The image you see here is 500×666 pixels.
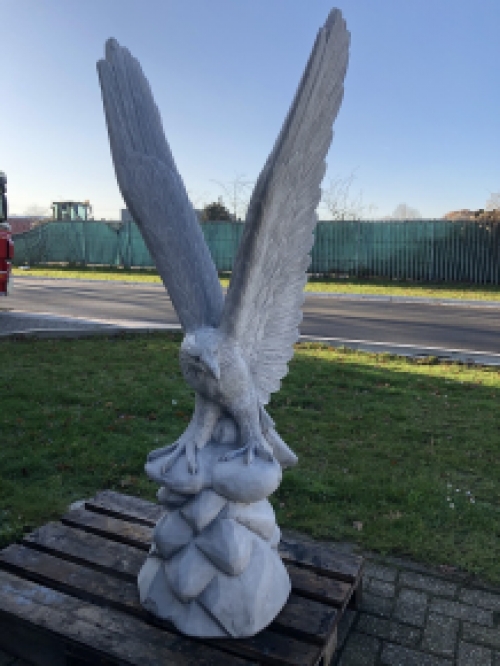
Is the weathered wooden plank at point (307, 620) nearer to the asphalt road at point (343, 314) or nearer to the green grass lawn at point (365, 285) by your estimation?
the asphalt road at point (343, 314)

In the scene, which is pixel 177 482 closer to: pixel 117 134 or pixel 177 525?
pixel 177 525

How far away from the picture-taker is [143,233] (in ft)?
7.63

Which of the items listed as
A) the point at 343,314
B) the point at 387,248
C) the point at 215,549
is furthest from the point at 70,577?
the point at 387,248

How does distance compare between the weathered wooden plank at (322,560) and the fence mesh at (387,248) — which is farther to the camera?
the fence mesh at (387,248)

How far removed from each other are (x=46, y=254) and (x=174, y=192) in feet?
80.1

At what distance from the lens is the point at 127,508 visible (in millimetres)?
3227

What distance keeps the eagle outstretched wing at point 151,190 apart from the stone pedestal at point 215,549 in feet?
1.99

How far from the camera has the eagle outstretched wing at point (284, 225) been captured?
1969mm

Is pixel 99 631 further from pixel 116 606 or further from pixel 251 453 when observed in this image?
pixel 251 453

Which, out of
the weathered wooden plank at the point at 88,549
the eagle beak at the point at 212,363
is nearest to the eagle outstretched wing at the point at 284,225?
the eagle beak at the point at 212,363

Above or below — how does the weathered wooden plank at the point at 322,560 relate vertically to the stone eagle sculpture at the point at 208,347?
below

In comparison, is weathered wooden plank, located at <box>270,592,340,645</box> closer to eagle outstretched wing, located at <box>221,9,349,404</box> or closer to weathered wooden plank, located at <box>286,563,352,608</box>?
weathered wooden plank, located at <box>286,563,352,608</box>

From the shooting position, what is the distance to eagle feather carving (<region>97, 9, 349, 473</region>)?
212 cm

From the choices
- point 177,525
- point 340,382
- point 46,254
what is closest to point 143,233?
point 177,525
